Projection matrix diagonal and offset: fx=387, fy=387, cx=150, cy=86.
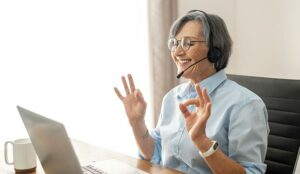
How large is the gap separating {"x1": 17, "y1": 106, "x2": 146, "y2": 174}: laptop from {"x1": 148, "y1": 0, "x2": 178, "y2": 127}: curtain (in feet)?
3.77

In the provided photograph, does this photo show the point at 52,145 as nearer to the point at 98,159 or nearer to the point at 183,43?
the point at 98,159

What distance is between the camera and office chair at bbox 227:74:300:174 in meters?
1.43

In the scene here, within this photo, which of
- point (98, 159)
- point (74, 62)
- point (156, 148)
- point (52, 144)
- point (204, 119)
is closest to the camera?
point (52, 144)

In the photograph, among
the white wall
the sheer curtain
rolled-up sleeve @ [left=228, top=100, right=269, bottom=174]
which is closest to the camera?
rolled-up sleeve @ [left=228, top=100, right=269, bottom=174]

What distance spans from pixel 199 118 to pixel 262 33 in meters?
1.35

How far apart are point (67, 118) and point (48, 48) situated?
0.38m

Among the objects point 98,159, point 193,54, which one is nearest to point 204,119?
point 193,54

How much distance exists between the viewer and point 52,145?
0.98 metres

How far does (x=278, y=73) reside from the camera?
2.24 m

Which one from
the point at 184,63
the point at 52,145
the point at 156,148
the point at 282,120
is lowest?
the point at 156,148

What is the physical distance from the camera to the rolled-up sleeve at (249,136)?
1.22m

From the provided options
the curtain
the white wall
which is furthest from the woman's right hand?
the white wall

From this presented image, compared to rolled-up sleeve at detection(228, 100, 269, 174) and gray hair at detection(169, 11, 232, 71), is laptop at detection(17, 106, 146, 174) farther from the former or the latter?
gray hair at detection(169, 11, 232, 71)

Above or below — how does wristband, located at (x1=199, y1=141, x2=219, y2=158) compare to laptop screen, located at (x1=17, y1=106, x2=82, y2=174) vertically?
below
